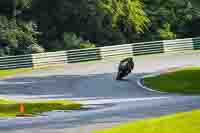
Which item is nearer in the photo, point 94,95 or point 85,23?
point 94,95

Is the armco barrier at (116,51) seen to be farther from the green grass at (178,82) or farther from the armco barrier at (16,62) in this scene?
the green grass at (178,82)

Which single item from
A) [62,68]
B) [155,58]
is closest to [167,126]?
[62,68]

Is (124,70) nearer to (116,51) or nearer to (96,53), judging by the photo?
(96,53)

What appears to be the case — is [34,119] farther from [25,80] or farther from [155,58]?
[155,58]

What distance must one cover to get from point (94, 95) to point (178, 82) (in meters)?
4.59

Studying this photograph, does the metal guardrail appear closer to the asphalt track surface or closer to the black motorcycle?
the asphalt track surface

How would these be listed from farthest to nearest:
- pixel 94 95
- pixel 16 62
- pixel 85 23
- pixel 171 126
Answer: pixel 85 23 < pixel 16 62 < pixel 94 95 < pixel 171 126

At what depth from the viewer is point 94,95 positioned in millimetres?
29266

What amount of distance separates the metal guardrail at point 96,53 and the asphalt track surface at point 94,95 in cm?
179

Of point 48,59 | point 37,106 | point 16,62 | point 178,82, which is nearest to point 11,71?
point 16,62

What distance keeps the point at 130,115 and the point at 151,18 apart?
3645 centimetres

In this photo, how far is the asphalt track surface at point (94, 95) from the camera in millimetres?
18719

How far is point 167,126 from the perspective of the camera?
44.3 feet

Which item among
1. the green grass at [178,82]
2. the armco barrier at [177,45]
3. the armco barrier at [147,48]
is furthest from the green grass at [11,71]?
the armco barrier at [177,45]
